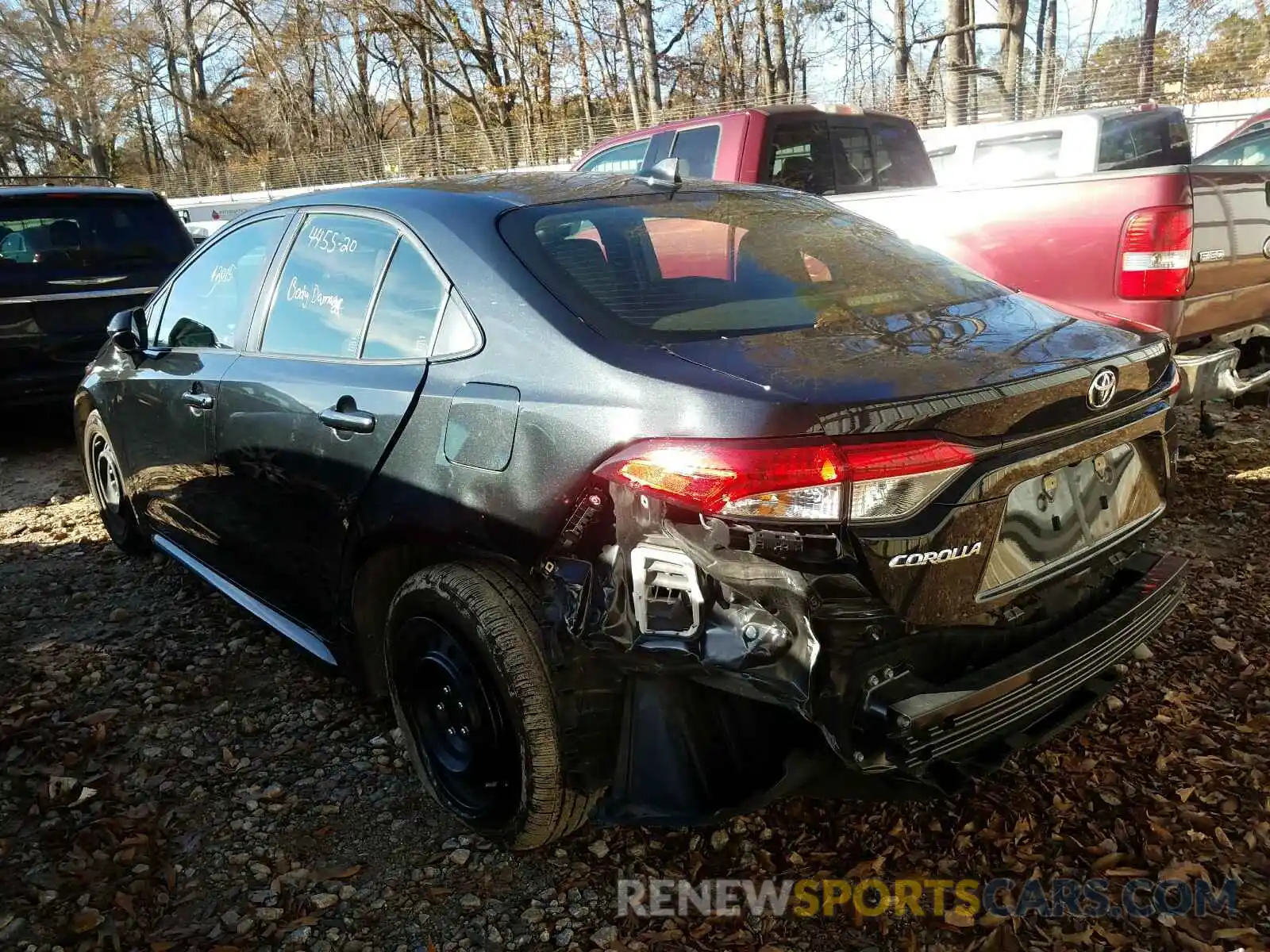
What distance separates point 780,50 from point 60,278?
82.9ft

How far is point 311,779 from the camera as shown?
2916mm

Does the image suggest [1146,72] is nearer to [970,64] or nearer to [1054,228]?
[970,64]

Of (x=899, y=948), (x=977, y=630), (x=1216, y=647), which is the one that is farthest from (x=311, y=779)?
(x=1216, y=647)

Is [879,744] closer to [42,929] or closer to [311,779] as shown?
[311,779]

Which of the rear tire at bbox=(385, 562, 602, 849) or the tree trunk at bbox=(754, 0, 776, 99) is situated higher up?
the tree trunk at bbox=(754, 0, 776, 99)

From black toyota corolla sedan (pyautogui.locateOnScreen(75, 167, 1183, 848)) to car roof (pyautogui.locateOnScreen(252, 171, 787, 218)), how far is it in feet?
0.06

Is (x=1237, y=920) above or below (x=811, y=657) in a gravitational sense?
below

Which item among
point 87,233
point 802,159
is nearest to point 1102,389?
point 802,159

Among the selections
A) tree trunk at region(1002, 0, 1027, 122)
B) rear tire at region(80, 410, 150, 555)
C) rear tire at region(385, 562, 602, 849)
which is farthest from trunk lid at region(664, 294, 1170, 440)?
tree trunk at region(1002, 0, 1027, 122)

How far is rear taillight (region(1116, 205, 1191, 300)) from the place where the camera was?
422 centimetres

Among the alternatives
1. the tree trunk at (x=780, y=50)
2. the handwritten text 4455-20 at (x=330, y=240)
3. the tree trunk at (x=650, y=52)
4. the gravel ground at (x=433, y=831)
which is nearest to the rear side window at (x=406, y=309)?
the handwritten text 4455-20 at (x=330, y=240)

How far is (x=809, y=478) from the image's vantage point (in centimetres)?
182

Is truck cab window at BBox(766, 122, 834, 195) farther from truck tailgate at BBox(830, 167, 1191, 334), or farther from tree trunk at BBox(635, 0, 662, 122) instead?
tree trunk at BBox(635, 0, 662, 122)

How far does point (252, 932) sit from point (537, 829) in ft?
2.42
